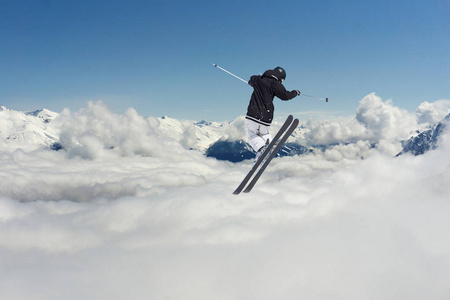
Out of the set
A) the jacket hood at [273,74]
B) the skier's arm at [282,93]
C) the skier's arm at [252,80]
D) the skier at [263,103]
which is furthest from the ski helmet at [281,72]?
the skier's arm at [252,80]

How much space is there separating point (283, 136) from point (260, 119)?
211 cm

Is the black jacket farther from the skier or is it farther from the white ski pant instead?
the white ski pant

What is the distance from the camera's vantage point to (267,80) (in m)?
9.99

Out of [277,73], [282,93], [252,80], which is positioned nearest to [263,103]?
[282,93]

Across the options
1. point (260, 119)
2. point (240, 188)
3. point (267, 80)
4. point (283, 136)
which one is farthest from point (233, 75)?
point (240, 188)

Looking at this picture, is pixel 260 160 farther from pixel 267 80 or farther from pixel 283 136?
pixel 267 80

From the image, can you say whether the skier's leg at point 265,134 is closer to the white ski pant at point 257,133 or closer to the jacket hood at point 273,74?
the white ski pant at point 257,133

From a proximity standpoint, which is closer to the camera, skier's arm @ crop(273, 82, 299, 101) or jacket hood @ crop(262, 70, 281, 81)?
skier's arm @ crop(273, 82, 299, 101)

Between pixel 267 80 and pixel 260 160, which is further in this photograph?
pixel 260 160

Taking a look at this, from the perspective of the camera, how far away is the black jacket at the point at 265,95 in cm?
984

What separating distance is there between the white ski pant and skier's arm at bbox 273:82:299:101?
57.4 inches

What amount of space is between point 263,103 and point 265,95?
12.7 inches

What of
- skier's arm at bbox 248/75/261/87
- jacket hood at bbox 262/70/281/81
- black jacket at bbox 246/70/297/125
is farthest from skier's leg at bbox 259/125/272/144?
jacket hood at bbox 262/70/281/81

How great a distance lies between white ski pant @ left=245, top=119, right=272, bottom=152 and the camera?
10.8 metres
